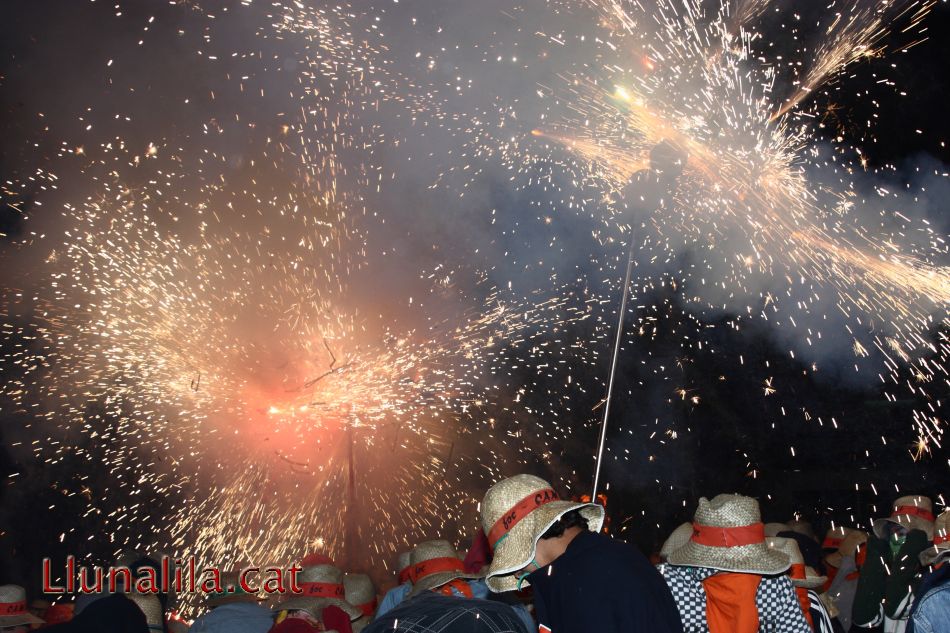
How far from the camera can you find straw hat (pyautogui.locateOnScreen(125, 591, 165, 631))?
389cm

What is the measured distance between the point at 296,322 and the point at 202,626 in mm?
5831

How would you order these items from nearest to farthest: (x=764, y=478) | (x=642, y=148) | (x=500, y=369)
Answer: (x=642, y=148), (x=764, y=478), (x=500, y=369)

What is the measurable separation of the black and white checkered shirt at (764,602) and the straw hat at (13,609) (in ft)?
13.1

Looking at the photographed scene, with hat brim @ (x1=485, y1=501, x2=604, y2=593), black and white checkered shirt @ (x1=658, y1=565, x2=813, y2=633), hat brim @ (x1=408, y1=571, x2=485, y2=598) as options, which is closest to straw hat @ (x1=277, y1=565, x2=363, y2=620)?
hat brim @ (x1=408, y1=571, x2=485, y2=598)

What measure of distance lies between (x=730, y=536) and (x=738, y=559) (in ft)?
0.29

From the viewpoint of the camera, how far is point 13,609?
15.3 feet

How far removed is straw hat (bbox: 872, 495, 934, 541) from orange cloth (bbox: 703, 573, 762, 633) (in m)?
2.27

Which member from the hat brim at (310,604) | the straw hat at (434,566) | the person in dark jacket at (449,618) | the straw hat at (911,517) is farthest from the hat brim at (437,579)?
the straw hat at (911,517)

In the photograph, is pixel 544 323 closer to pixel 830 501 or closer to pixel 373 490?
pixel 373 490

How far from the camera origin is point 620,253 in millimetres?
11648

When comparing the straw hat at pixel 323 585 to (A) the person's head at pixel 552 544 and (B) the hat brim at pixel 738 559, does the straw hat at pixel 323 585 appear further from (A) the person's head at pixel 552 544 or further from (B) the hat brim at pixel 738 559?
(A) the person's head at pixel 552 544

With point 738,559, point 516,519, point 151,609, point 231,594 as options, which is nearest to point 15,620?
point 151,609

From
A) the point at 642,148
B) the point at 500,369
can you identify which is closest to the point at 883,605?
the point at 642,148

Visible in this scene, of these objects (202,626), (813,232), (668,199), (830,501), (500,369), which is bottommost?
(830,501)
